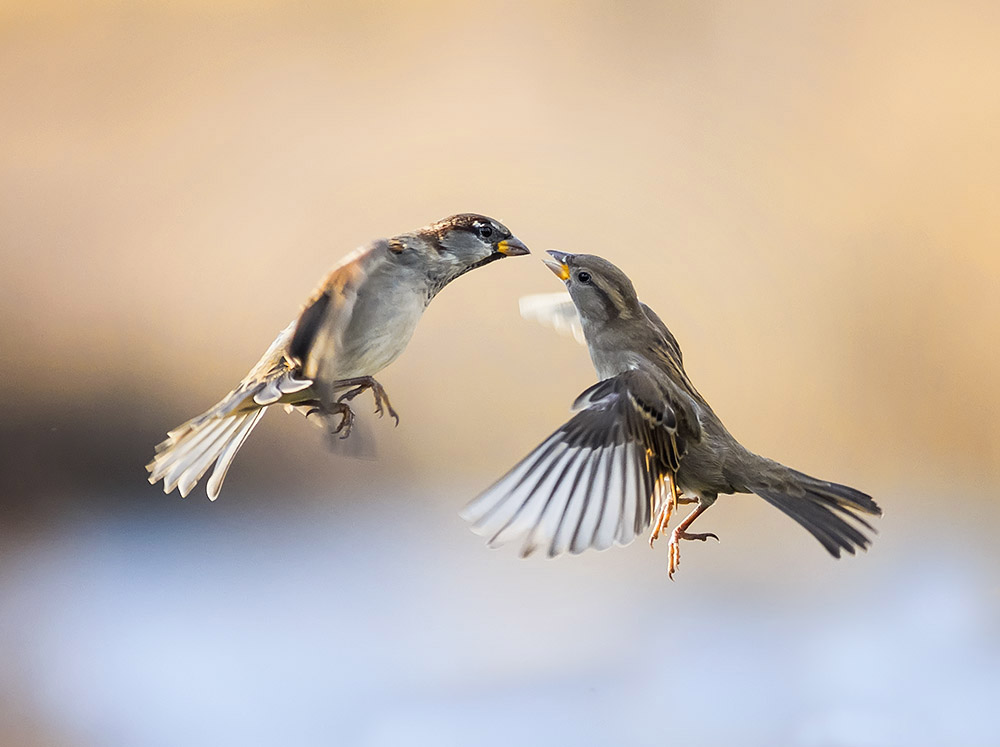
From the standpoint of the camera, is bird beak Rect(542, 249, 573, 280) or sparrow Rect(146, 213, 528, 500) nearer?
sparrow Rect(146, 213, 528, 500)

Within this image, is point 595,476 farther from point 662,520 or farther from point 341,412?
point 341,412

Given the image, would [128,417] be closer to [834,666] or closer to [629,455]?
[834,666]

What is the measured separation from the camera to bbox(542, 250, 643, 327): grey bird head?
937 mm

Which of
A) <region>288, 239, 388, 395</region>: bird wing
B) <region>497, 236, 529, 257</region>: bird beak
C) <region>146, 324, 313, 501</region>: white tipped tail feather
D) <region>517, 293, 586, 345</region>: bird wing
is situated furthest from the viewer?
<region>517, 293, 586, 345</region>: bird wing

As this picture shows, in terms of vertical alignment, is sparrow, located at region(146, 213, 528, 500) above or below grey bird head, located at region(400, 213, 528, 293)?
below

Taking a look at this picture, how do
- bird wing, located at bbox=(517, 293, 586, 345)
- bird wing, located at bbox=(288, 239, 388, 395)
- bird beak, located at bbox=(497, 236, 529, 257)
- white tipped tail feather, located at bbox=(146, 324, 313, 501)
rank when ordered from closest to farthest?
bird wing, located at bbox=(288, 239, 388, 395)
white tipped tail feather, located at bbox=(146, 324, 313, 501)
bird beak, located at bbox=(497, 236, 529, 257)
bird wing, located at bbox=(517, 293, 586, 345)

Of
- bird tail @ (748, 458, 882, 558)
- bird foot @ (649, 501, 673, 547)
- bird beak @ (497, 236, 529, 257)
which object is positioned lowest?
bird foot @ (649, 501, 673, 547)

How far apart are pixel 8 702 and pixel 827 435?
212cm

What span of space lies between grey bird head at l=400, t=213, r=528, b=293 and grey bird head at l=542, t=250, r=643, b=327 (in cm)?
5

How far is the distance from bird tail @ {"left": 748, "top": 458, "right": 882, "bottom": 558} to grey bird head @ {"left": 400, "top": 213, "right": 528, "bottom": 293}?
30cm

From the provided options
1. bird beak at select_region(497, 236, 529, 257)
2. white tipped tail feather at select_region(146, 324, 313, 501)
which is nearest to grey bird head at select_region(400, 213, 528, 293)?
bird beak at select_region(497, 236, 529, 257)

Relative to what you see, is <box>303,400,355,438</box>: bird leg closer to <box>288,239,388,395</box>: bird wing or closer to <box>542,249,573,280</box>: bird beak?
<box>288,239,388,395</box>: bird wing

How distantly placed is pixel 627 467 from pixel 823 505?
18cm

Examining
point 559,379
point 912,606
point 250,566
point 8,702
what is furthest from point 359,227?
point 912,606
